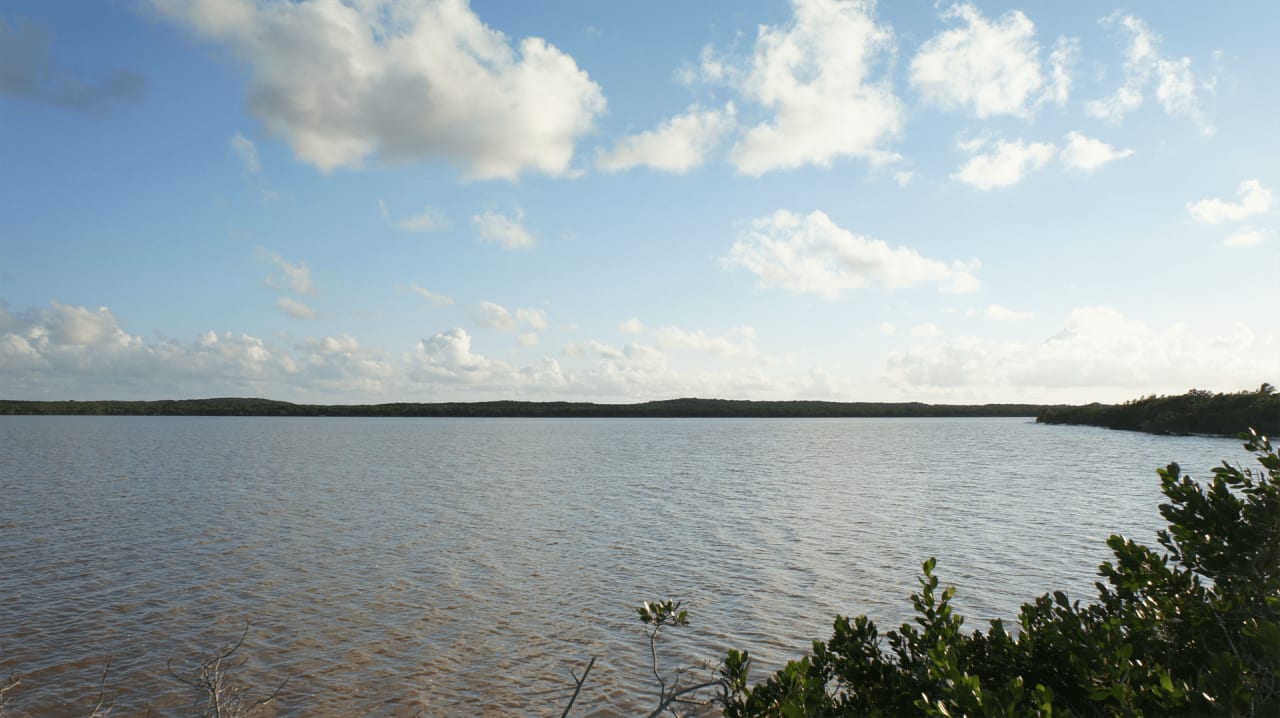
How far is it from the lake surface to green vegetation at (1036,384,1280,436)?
5980 centimetres

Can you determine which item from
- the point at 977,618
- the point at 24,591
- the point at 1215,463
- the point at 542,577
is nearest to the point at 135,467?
the point at 24,591

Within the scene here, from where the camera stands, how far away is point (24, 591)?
1650 centimetres

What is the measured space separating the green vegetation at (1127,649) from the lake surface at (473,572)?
618 cm

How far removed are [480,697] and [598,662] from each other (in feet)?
7.82

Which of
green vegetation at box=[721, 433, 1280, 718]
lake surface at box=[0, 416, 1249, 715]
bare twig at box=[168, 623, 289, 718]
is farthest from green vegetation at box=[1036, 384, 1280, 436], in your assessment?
bare twig at box=[168, 623, 289, 718]

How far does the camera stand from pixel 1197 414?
97750 mm

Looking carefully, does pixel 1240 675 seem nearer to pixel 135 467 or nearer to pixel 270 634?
pixel 270 634

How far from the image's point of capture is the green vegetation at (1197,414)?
278ft

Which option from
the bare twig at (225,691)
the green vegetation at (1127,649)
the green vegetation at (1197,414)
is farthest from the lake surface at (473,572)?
the green vegetation at (1197,414)

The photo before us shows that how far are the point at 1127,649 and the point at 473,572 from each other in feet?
55.8

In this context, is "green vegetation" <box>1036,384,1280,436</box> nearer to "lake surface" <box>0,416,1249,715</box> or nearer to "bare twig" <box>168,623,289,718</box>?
"lake surface" <box>0,416,1249,715</box>

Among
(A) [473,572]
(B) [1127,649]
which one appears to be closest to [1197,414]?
(A) [473,572]

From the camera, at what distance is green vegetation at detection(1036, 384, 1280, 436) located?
278ft

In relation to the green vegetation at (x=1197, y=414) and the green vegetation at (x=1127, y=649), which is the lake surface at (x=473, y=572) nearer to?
the green vegetation at (x=1127, y=649)
